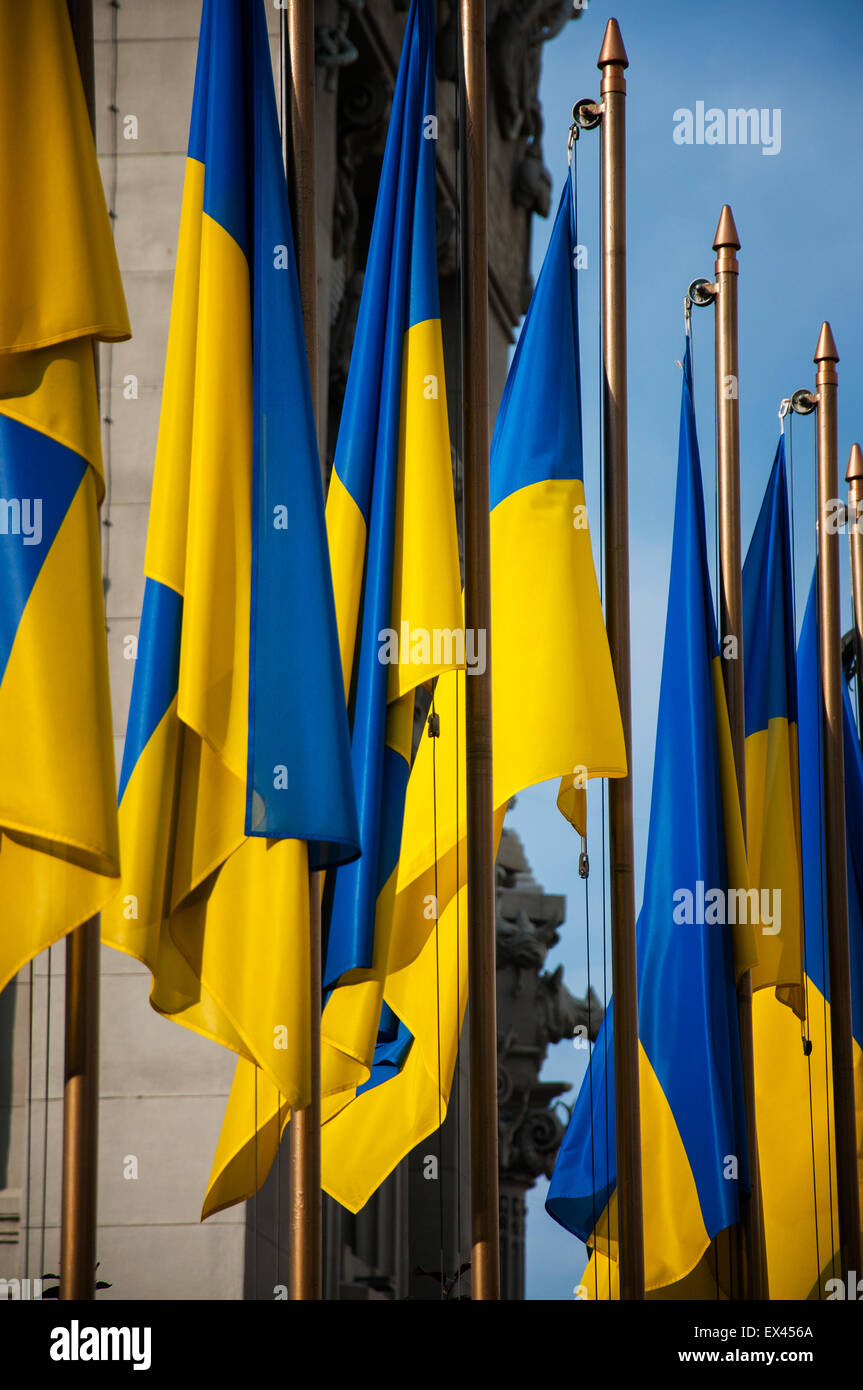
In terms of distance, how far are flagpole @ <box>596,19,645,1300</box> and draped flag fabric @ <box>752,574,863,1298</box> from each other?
3.15 m

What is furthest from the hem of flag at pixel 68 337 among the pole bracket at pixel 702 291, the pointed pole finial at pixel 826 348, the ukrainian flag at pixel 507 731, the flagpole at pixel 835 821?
the pointed pole finial at pixel 826 348

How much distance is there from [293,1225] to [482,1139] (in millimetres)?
1472

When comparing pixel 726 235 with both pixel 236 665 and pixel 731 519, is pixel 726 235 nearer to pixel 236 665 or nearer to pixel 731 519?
pixel 731 519

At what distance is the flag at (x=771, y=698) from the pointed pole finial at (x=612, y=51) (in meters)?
3.66

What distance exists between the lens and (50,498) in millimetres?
7434

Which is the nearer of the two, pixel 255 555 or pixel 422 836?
pixel 255 555

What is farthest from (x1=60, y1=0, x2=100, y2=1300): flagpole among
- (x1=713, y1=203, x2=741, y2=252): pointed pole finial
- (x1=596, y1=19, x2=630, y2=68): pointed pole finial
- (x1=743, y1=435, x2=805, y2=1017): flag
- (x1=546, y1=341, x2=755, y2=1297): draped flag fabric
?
(x1=713, y1=203, x2=741, y2=252): pointed pole finial

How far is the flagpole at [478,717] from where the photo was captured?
9109 mm

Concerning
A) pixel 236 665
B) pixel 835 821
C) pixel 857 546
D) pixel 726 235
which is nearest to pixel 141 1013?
pixel 835 821

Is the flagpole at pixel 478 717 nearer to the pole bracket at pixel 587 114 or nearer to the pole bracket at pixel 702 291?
the pole bracket at pixel 587 114

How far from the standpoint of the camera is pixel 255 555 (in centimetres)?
802

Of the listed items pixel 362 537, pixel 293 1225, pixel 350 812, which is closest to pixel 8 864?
pixel 350 812

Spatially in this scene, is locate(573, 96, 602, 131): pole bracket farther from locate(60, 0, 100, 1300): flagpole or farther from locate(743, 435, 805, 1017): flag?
locate(60, 0, 100, 1300): flagpole
